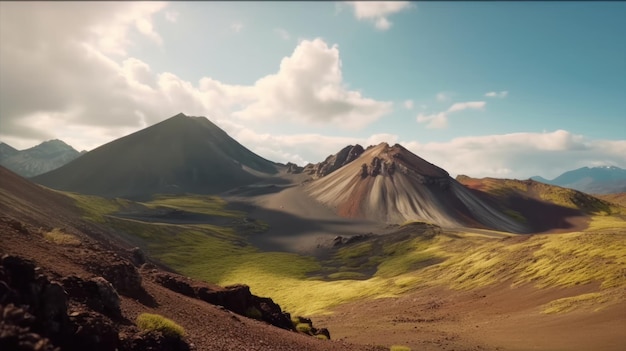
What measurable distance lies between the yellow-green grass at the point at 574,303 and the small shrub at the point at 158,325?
4325cm

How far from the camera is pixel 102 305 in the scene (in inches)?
806

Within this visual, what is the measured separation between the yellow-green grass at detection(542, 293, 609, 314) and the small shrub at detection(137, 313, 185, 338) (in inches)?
1703

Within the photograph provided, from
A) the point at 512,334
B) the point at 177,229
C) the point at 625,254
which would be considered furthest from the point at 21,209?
the point at 177,229

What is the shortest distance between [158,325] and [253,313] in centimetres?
1626

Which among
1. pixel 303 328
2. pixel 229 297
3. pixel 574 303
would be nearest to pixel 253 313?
pixel 229 297

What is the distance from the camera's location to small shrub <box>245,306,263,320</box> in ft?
117

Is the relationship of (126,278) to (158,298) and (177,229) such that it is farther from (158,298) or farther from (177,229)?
(177,229)

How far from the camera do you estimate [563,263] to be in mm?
61375

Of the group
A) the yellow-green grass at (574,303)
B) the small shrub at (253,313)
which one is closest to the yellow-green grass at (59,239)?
the small shrub at (253,313)

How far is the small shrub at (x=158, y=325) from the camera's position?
2039 centimetres

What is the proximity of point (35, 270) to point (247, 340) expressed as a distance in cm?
1427

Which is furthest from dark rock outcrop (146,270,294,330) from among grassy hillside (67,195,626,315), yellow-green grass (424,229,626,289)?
yellow-green grass (424,229,626,289)

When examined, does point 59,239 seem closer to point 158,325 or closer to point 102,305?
point 102,305

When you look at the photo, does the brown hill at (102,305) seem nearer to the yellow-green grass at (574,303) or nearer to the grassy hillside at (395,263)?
the yellow-green grass at (574,303)
